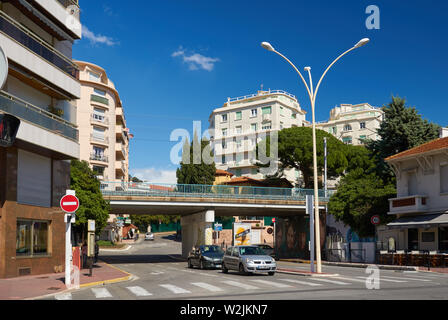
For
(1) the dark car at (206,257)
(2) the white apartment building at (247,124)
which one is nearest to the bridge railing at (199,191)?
(1) the dark car at (206,257)

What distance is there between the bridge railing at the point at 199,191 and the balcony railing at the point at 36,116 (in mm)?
12968

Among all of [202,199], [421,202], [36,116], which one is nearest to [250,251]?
[36,116]

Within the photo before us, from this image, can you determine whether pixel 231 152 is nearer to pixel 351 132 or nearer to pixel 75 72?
pixel 351 132

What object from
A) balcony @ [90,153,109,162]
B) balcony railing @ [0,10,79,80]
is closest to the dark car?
balcony railing @ [0,10,79,80]

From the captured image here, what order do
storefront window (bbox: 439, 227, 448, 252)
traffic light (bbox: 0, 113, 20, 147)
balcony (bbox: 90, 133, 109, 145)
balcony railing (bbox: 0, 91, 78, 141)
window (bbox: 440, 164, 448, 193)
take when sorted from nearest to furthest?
traffic light (bbox: 0, 113, 20, 147), balcony railing (bbox: 0, 91, 78, 141), storefront window (bbox: 439, 227, 448, 252), window (bbox: 440, 164, 448, 193), balcony (bbox: 90, 133, 109, 145)

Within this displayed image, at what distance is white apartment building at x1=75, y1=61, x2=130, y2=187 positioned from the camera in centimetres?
7512

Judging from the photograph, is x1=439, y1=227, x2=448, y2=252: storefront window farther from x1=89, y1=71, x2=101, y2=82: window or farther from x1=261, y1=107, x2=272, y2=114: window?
x1=261, y1=107, x2=272, y2=114: window

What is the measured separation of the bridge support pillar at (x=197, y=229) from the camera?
44.7m

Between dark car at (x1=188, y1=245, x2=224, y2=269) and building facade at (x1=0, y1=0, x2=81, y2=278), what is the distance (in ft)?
27.6

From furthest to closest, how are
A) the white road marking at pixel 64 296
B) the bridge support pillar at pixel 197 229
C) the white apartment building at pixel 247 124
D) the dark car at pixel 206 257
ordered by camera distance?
the white apartment building at pixel 247 124 < the bridge support pillar at pixel 197 229 < the dark car at pixel 206 257 < the white road marking at pixel 64 296

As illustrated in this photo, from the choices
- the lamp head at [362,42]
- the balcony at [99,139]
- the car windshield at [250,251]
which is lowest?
the car windshield at [250,251]

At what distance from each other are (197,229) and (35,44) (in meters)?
26.3

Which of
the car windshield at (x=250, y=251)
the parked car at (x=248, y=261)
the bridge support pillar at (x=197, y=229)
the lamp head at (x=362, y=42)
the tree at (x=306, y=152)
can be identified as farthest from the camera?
the tree at (x=306, y=152)

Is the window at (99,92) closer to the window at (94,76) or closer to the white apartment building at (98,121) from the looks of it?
the white apartment building at (98,121)
